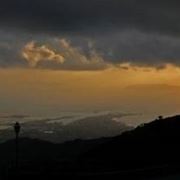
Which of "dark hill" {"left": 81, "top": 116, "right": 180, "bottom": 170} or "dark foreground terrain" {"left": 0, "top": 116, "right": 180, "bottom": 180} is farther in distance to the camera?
"dark hill" {"left": 81, "top": 116, "right": 180, "bottom": 170}

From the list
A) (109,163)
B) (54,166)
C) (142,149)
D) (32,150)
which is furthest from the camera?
(32,150)

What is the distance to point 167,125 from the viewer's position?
7312 centimetres

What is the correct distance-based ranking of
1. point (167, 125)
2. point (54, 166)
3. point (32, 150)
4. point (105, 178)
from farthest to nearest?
point (32, 150) < point (167, 125) < point (54, 166) < point (105, 178)

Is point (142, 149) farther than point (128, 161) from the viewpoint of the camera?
Yes

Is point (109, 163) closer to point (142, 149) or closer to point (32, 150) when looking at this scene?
point (142, 149)

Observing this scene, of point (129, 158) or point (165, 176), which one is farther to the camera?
point (129, 158)

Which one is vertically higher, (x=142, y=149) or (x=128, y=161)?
(x=142, y=149)

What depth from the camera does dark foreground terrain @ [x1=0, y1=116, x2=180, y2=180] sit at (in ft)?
152

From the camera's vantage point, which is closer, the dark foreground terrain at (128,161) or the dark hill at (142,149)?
the dark foreground terrain at (128,161)

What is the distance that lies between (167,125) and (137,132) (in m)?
2.98

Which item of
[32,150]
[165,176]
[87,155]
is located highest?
[32,150]

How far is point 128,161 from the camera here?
5809cm

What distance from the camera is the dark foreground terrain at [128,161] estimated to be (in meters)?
46.4

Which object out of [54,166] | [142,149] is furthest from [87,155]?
[54,166]
